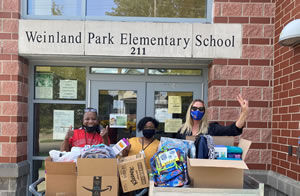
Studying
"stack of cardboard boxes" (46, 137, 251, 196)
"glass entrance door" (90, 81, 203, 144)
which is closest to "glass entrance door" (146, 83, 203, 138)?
"glass entrance door" (90, 81, 203, 144)

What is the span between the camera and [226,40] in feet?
14.0

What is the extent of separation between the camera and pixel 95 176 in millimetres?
2535

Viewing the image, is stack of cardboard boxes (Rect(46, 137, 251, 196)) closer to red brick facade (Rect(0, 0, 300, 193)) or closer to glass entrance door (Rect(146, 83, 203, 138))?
red brick facade (Rect(0, 0, 300, 193))

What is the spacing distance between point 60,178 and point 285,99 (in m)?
3.16

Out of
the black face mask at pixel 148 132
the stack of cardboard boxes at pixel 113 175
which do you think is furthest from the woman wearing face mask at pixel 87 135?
the stack of cardboard boxes at pixel 113 175

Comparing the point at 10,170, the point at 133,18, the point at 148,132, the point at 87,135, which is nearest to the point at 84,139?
the point at 87,135

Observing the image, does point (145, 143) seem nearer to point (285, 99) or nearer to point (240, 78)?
point (240, 78)

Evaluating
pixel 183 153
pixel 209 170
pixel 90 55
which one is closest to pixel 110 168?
pixel 183 153

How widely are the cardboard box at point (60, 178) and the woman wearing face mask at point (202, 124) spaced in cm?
129

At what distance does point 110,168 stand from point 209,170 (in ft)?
2.98

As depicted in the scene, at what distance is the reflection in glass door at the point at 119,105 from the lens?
479cm

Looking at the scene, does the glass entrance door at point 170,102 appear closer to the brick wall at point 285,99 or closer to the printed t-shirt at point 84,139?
the brick wall at point 285,99

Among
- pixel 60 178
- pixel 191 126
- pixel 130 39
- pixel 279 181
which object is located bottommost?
pixel 279 181

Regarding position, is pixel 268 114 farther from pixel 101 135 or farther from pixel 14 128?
pixel 14 128
